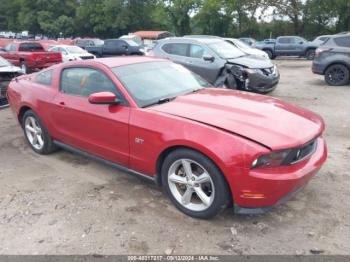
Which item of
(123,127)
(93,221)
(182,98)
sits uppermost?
(182,98)

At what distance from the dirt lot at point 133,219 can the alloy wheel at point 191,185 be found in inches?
6.8

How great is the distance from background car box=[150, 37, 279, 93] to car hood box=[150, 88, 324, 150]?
16.9ft

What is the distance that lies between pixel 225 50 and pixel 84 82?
648 centimetres

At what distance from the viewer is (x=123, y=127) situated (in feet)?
13.6

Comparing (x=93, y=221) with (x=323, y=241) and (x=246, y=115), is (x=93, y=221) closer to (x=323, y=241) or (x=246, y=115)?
(x=246, y=115)

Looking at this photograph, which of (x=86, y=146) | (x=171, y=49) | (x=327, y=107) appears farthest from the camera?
(x=171, y=49)

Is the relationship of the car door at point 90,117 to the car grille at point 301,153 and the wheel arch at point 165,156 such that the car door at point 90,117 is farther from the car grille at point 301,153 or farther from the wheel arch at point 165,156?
the car grille at point 301,153

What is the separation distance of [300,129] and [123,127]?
184cm

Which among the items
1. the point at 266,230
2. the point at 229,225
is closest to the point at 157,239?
the point at 229,225

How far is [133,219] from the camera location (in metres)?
3.82

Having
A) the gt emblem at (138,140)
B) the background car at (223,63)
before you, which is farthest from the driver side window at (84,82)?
the background car at (223,63)

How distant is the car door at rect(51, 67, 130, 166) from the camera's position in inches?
167

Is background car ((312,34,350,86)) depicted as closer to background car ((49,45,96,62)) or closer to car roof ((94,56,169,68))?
car roof ((94,56,169,68))

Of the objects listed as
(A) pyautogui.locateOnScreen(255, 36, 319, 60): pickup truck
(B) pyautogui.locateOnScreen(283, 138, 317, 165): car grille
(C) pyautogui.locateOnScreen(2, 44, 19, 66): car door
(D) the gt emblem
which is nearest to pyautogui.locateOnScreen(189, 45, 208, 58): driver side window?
(D) the gt emblem
